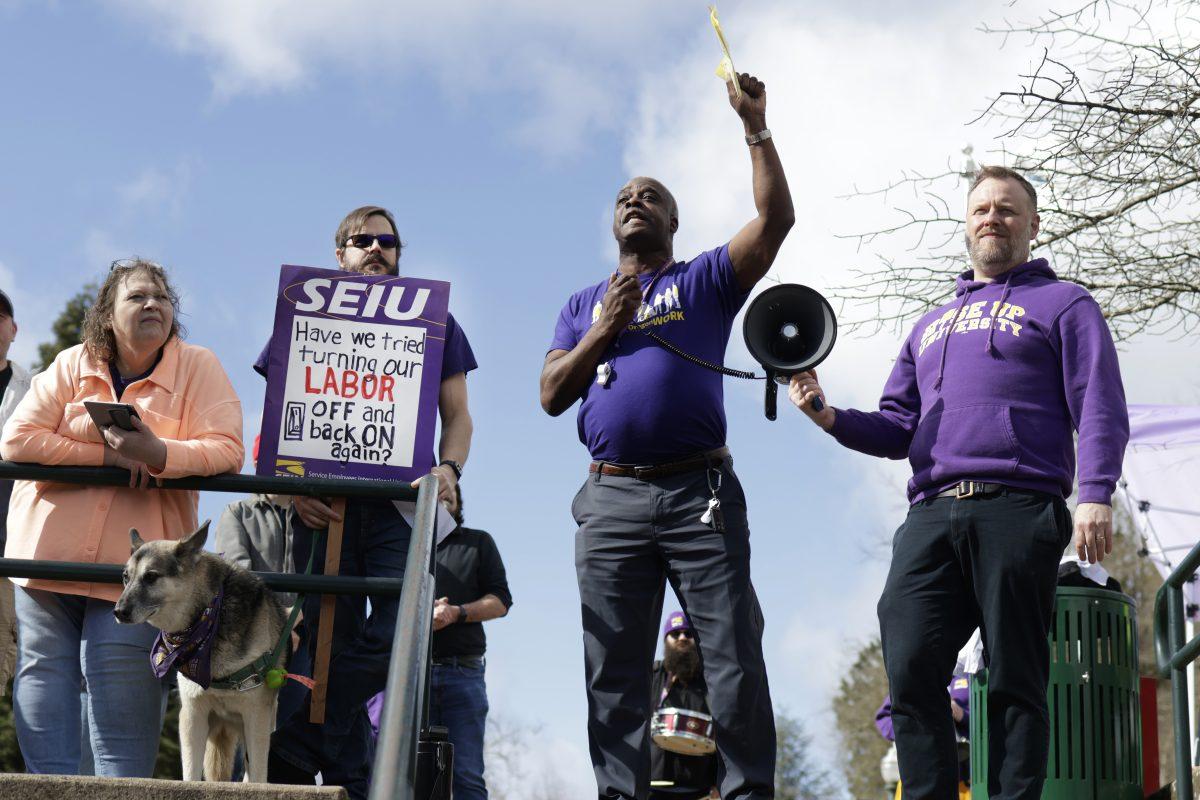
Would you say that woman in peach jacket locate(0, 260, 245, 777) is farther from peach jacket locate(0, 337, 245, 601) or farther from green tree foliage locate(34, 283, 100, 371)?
green tree foliage locate(34, 283, 100, 371)

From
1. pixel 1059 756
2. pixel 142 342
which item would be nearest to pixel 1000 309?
pixel 1059 756

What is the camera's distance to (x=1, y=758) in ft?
62.6

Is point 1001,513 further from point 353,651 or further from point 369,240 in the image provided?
point 369,240

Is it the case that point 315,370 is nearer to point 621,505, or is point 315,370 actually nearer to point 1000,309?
point 621,505

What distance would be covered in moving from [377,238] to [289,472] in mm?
1195

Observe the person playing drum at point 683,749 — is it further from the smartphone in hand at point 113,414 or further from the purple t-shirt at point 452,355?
the smartphone in hand at point 113,414

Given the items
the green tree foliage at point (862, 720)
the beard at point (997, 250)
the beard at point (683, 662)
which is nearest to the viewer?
the beard at point (997, 250)

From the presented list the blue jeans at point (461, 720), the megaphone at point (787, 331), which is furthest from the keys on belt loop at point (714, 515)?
the blue jeans at point (461, 720)

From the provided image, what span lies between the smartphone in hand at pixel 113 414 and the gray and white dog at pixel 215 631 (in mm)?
396

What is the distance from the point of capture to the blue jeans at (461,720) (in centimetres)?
745

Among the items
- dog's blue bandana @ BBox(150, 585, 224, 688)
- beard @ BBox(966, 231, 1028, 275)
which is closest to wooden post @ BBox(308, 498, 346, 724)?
dog's blue bandana @ BBox(150, 585, 224, 688)

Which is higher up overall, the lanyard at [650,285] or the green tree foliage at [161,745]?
the lanyard at [650,285]

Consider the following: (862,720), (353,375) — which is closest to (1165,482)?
(353,375)

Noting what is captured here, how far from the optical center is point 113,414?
5.19 meters
